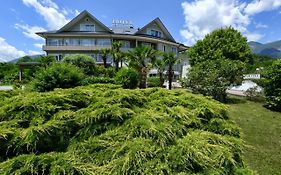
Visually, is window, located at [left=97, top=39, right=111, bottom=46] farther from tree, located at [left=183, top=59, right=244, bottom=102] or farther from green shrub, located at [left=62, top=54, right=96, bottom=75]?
tree, located at [left=183, top=59, right=244, bottom=102]

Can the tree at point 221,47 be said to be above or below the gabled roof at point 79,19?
below

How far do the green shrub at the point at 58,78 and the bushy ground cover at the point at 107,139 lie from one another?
10.4ft

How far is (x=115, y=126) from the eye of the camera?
10.2 ft

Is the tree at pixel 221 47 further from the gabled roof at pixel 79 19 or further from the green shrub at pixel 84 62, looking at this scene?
the gabled roof at pixel 79 19

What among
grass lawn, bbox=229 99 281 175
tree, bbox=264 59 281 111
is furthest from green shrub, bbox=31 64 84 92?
tree, bbox=264 59 281 111

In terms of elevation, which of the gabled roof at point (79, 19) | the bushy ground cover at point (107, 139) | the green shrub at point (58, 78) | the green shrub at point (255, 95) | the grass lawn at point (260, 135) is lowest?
the grass lawn at point (260, 135)

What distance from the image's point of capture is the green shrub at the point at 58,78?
6.78 m

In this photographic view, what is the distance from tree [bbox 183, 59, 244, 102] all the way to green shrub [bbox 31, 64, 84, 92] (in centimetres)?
1417

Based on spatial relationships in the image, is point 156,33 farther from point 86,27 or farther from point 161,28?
point 86,27

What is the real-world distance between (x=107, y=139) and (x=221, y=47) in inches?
1168

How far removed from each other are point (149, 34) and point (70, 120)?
135ft

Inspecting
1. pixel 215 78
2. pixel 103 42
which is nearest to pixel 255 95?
pixel 215 78

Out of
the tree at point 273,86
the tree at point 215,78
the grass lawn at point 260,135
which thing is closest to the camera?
the grass lawn at point 260,135

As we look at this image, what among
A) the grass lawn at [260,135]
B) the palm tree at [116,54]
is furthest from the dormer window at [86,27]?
the grass lawn at [260,135]
